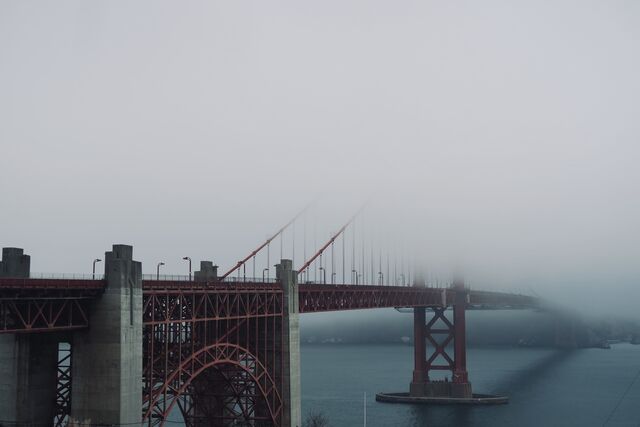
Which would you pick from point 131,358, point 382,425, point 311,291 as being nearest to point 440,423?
point 382,425

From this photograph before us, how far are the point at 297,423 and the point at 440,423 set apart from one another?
35674 mm

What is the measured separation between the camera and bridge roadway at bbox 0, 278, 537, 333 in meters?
38.3

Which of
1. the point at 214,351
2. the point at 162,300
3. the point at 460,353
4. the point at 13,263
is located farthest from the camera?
the point at 460,353

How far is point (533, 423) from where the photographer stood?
102 meters

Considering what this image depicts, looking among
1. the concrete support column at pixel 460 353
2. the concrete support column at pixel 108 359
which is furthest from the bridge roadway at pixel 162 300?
the concrete support column at pixel 460 353

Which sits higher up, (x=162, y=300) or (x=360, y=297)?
(x=162, y=300)

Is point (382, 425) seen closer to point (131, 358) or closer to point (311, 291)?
point (311, 291)

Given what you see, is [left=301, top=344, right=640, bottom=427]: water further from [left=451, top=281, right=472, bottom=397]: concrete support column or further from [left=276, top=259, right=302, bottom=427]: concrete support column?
[left=276, top=259, right=302, bottom=427]: concrete support column

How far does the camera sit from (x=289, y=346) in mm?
68062

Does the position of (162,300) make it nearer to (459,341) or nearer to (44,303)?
(44,303)

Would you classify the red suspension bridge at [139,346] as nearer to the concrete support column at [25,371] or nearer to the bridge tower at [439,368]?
the concrete support column at [25,371]

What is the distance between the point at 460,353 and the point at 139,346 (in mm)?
85819

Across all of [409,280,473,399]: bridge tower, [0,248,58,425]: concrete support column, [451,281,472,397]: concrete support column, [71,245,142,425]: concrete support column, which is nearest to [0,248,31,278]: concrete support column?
[0,248,58,425]: concrete support column

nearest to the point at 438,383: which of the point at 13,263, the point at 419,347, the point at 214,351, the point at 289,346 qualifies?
the point at 419,347
